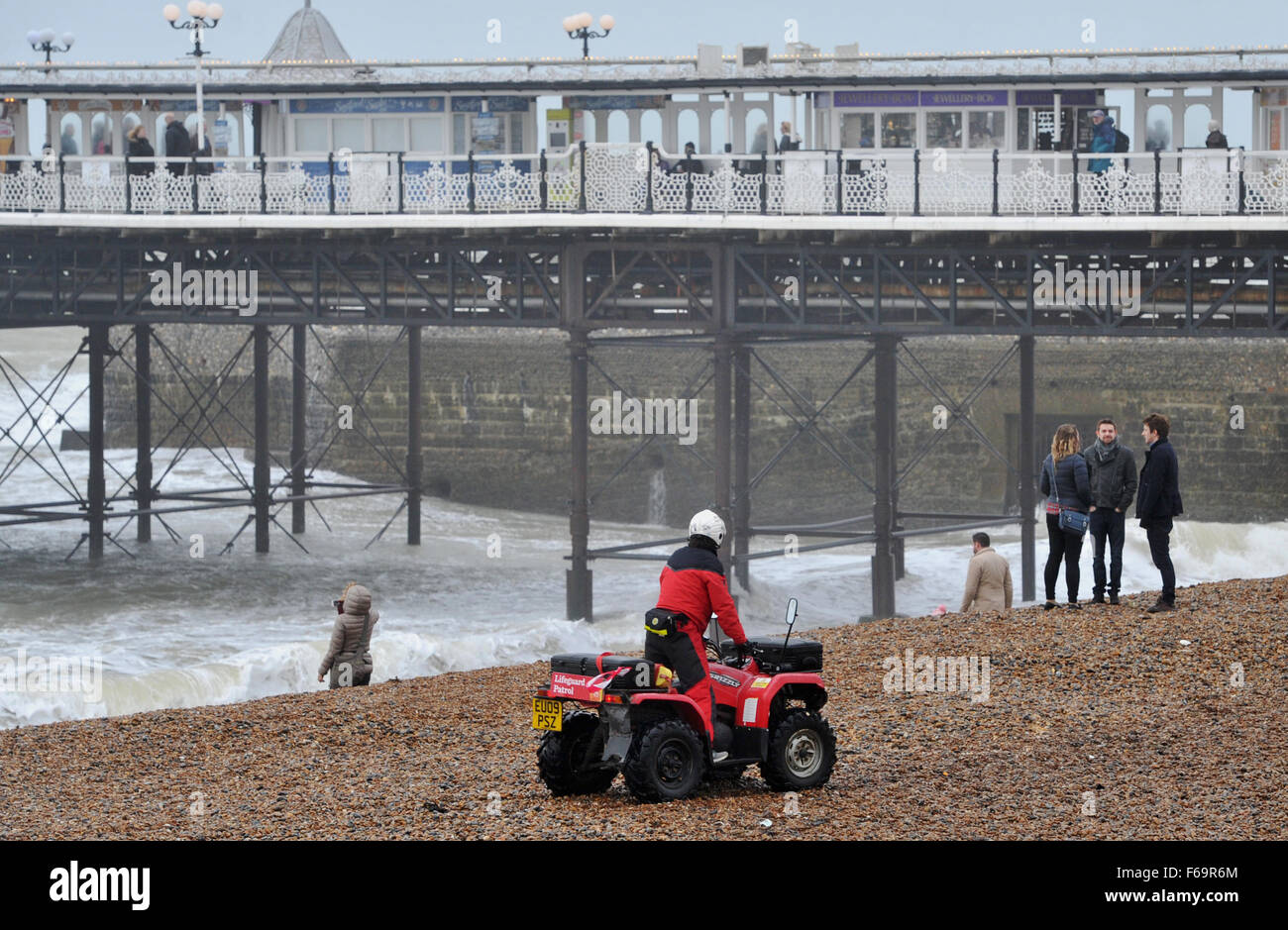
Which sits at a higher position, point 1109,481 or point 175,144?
point 175,144

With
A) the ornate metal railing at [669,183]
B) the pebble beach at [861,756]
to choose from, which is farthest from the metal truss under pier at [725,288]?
the pebble beach at [861,756]

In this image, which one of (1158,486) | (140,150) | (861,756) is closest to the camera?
(861,756)

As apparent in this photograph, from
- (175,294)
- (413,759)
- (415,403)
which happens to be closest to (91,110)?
(175,294)

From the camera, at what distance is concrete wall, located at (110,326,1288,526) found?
1868 inches

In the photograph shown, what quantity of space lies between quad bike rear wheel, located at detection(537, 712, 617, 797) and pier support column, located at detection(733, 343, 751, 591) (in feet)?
55.6

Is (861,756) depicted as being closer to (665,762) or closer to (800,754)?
(800,754)

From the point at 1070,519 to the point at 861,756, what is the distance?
213 inches

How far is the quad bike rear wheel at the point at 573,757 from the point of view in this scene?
1109 centimetres

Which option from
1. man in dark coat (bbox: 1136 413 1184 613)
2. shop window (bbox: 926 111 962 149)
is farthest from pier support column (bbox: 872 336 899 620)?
man in dark coat (bbox: 1136 413 1184 613)

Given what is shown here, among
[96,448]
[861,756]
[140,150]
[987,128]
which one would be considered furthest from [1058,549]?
[96,448]

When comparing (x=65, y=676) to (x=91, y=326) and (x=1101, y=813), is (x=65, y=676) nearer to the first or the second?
(x=91, y=326)

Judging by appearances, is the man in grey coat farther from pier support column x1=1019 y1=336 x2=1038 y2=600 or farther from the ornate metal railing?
pier support column x1=1019 y1=336 x2=1038 y2=600

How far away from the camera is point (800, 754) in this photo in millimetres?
11289

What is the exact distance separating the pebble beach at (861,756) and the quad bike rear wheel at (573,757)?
0.12m
